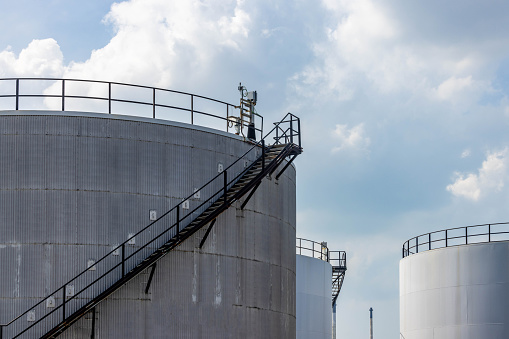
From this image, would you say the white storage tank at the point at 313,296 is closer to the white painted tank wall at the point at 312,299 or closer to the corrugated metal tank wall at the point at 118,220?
the white painted tank wall at the point at 312,299

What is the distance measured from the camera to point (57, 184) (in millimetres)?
22547

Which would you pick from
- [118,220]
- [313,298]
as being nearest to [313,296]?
[313,298]

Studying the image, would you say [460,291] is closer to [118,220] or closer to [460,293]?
[460,293]

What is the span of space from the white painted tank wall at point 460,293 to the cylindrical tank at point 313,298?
22.0 ft

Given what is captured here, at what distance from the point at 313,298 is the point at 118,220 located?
898 inches

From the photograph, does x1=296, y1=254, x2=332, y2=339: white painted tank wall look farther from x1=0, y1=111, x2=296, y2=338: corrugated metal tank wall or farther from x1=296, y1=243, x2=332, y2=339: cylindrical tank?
x1=0, y1=111, x2=296, y2=338: corrugated metal tank wall

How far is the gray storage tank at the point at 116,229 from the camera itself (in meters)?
22.0

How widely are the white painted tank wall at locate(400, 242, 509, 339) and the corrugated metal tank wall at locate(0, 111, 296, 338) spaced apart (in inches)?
469

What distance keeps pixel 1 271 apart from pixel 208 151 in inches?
275

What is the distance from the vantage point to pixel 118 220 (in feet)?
74.5

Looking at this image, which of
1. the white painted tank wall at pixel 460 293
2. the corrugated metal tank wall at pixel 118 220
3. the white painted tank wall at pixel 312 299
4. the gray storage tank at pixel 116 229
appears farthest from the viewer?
the white painted tank wall at pixel 312 299

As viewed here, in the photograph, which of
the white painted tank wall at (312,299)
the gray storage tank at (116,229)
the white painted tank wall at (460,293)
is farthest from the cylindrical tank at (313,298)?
the gray storage tank at (116,229)

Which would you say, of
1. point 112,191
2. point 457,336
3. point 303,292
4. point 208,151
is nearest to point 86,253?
point 112,191

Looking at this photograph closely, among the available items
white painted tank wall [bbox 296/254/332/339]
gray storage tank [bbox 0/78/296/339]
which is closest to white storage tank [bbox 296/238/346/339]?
white painted tank wall [bbox 296/254/332/339]
